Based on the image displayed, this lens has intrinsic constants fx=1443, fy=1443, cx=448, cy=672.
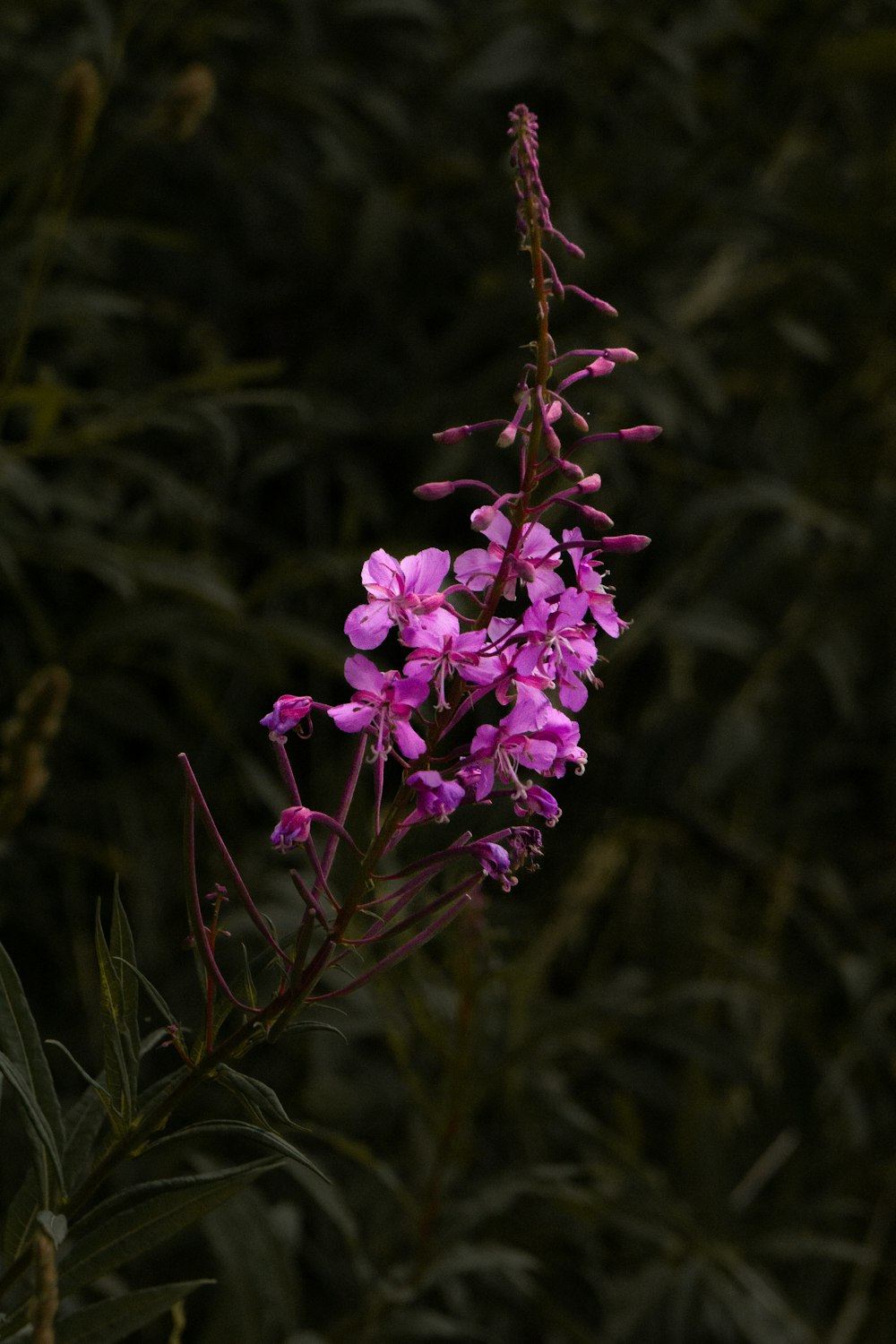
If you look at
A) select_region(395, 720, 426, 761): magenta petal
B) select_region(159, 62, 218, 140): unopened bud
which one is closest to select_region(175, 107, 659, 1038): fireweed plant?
select_region(395, 720, 426, 761): magenta petal

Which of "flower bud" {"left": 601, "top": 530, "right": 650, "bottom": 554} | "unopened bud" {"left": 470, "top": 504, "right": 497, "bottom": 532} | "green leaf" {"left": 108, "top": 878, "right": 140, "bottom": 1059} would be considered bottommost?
"green leaf" {"left": 108, "top": 878, "right": 140, "bottom": 1059}

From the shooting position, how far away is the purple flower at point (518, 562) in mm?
666

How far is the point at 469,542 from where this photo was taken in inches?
84.0

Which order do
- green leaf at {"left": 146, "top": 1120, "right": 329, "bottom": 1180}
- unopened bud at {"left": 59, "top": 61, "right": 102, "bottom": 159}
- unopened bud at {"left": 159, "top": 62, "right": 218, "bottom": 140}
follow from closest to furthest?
green leaf at {"left": 146, "top": 1120, "right": 329, "bottom": 1180}
unopened bud at {"left": 59, "top": 61, "right": 102, "bottom": 159}
unopened bud at {"left": 159, "top": 62, "right": 218, "bottom": 140}

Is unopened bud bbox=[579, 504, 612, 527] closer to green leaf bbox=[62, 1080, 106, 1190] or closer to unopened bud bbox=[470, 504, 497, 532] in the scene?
unopened bud bbox=[470, 504, 497, 532]

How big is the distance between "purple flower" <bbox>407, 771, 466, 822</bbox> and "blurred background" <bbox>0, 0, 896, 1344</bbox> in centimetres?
83

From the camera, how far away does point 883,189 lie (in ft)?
7.30

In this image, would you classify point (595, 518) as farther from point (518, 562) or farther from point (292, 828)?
point (292, 828)

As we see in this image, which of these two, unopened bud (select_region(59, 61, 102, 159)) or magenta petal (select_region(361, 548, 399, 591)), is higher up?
unopened bud (select_region(59, 61, 102, 159))

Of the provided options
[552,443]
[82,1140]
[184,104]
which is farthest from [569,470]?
[184,104]

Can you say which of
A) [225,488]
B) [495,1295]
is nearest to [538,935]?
[495,1295]

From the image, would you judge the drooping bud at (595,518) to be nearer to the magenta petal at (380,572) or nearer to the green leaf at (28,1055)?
the magenta petal at (380,572)

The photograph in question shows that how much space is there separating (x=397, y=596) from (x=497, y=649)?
60 millimetres

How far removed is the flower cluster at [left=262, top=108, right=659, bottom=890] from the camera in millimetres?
663
